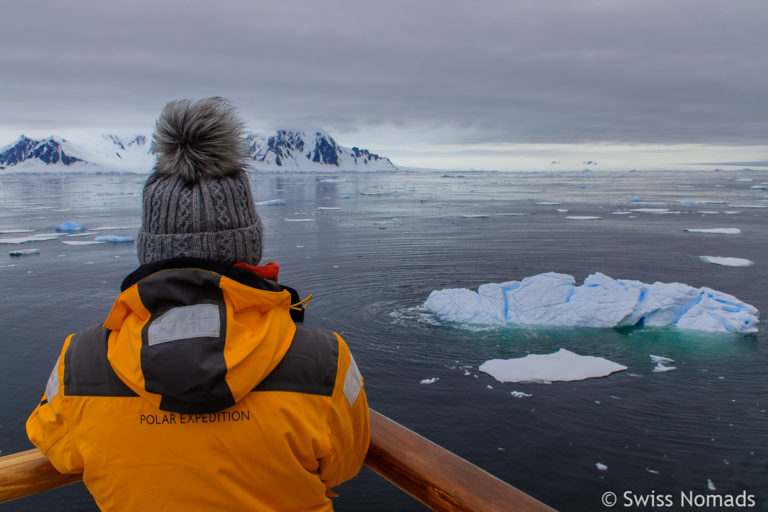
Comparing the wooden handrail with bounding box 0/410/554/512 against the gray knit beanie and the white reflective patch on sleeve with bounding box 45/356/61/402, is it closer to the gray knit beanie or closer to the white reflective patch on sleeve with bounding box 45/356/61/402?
the white reflective patch on sleeve with bounding box 45/356/61/402

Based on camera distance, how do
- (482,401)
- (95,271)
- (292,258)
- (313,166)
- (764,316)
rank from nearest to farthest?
(482,401) < (764,316) < (95,271) < (292,258) < (313,166)

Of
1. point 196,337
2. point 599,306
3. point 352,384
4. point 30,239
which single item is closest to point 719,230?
point 599,306

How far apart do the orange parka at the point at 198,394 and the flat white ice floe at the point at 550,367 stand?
4157 mm

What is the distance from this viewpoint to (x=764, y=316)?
21.9 ft

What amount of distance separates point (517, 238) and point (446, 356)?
855 centimetres

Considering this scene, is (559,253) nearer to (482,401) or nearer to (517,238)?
(517,238)

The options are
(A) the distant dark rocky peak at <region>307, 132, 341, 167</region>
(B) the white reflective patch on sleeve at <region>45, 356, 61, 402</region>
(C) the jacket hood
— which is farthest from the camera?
(A) the distant dark rocky peak at <region>307, 132, 341, 167</region>

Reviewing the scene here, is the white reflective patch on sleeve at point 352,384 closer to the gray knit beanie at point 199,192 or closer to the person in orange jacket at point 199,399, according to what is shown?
the person in orange jacket at point 199,399

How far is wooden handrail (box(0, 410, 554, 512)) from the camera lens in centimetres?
142

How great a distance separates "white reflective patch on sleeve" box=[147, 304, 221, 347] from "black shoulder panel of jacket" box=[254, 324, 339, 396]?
0.16 m

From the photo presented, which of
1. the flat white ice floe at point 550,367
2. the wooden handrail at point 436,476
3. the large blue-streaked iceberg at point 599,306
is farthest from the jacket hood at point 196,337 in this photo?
the large blue-streaked iceberg at point 599,306

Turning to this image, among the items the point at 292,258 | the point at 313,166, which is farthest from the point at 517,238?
the point at 313,166

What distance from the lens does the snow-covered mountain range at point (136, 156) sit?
477 ft

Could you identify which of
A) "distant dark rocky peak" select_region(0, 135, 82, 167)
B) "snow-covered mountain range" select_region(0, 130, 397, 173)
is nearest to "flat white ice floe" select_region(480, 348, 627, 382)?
"snow-covered mountain range" select_region(0, 130, 397, 173)
